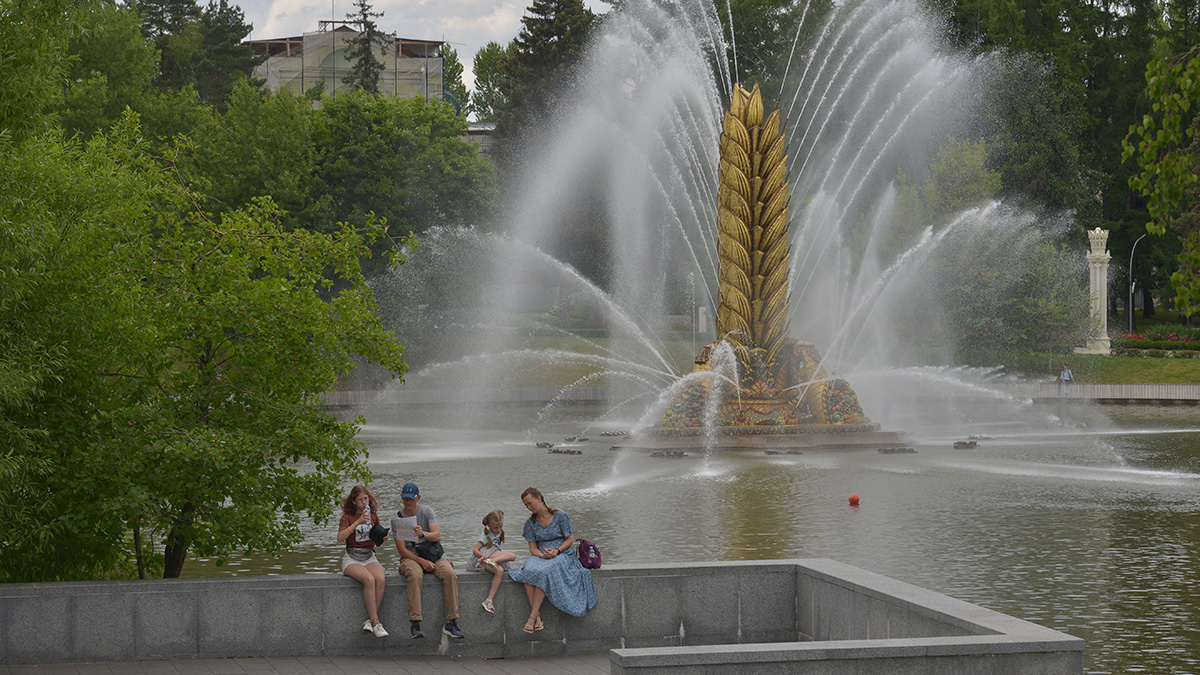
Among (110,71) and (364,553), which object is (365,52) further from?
(364,553)

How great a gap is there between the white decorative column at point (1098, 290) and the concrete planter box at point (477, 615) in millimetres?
65229

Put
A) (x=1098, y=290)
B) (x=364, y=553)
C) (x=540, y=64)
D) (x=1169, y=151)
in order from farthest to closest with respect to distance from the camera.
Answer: (x=540, y=64), (x=1098, y=290), (x=364, y=553), (x=1169, y=151)

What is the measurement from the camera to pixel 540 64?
85.5 m

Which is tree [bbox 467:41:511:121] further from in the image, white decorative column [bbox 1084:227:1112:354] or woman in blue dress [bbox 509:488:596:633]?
woman in blue dress [bbox 509:488:596:633]

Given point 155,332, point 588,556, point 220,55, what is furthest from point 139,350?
point 220,55

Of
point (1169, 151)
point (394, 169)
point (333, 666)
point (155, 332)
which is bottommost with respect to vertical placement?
point (333, 666)

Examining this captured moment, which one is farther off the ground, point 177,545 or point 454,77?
point 454,77

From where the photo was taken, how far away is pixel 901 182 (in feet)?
230

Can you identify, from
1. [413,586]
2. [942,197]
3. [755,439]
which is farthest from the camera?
[942,197]

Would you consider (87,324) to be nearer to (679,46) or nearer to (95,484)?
(95,484)

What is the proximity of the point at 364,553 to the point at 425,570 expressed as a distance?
1.86ft

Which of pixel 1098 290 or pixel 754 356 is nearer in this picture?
pixel 754 356

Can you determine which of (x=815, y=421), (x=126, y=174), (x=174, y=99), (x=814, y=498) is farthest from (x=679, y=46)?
(x=174, y=99)

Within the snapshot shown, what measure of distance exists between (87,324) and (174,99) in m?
61.6
